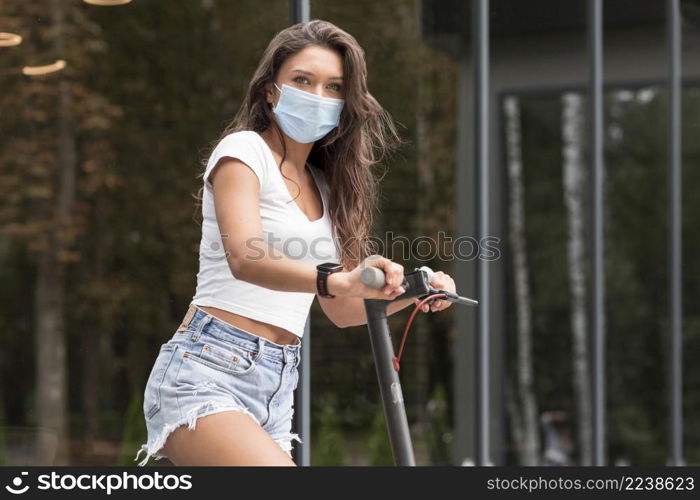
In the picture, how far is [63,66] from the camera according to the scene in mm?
4055

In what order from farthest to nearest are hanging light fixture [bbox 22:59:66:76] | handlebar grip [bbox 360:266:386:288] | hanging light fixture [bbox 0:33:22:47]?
hanging light fixture [bbox 22:59:66:76], hanging light fixture [bbox 0:33:22:47], handlebar grip [bbox 360:266:386:288]

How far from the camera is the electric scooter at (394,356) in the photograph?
1.80 metres

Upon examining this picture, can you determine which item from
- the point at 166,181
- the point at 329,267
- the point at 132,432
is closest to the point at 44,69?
the point at 166,181

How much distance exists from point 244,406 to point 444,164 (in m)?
3.59

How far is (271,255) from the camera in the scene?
1837 millimetres

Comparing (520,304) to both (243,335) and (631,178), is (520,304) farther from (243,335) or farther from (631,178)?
(243,335)

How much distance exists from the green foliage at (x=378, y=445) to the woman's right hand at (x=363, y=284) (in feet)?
6.64

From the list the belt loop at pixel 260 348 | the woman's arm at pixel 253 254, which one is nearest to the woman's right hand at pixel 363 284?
the woman's arm at pixel 253 254

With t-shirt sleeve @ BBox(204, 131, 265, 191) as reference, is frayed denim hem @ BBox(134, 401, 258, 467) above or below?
below

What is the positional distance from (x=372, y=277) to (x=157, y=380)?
0.52 metres

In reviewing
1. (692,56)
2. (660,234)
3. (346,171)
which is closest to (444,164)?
(692,56)

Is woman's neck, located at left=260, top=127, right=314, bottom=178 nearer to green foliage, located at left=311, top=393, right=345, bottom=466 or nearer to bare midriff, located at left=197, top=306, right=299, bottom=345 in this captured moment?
bare midriff, located at left=197, top=306, right=299, bottom=345

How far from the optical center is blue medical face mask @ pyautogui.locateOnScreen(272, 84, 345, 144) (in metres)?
2.03

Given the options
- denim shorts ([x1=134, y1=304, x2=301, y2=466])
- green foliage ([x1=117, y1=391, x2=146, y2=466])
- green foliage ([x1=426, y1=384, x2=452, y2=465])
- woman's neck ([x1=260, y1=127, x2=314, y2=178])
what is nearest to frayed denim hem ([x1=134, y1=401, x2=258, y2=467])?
denim shorts ([x1=134, y1=304, x2=301, y2=466])
